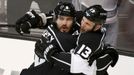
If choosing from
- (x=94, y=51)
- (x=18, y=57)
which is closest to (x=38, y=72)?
(x=94, y=51)

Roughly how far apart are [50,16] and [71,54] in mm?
223

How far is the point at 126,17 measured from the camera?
1897 millimetres

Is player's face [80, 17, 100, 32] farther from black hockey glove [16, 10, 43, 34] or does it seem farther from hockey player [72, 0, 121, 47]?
hockey player [72, 0, 121, 47]

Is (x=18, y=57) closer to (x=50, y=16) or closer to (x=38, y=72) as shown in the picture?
(x=50, y=16)

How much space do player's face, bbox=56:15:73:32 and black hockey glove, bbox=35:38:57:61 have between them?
5cm

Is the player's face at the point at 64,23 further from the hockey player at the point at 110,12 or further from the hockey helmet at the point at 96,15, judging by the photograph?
the hockey player at the point at 110,12

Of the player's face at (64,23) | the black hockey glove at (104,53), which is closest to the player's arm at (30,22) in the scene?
the player's face at (64,23)

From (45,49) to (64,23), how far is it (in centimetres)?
8

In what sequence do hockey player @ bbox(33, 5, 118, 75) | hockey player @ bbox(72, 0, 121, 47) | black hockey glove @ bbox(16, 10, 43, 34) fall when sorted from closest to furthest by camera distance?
hockey player @ bbox(33, 5, 118, 75) < black hockey glove @ bbox(16, 10, 43, 34) < hockey player @ bbox(72, 0, 121, 47)

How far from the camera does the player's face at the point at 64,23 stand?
3.31 ft

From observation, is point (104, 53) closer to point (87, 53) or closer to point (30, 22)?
point (87, 53)

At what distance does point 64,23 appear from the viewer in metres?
1.00

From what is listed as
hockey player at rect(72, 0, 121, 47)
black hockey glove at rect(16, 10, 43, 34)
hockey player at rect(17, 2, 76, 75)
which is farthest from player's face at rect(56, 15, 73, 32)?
hockey player at rect(72, 0, 121, 47)

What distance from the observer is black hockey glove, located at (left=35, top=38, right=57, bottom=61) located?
0.98 metres
